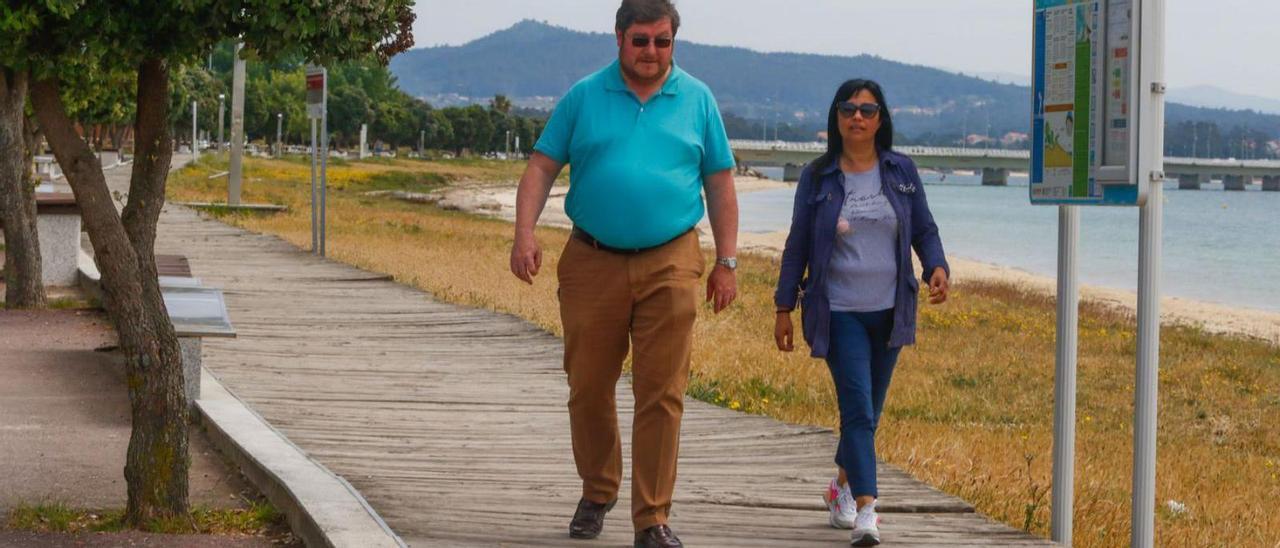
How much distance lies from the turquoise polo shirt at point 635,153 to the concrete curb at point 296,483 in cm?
128

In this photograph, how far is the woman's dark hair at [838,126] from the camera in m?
6.20

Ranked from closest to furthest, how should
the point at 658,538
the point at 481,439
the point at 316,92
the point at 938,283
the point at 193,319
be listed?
the point at 658,538, the point at 938,283, the point at 481,439, the point at 193,319, the point at 316,92

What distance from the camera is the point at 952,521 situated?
6.65m

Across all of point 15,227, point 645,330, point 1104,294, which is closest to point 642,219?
point 645,330

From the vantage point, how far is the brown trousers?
19.0ft

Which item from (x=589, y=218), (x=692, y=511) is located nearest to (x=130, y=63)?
(x=589, y=218)

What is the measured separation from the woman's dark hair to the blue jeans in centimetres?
56

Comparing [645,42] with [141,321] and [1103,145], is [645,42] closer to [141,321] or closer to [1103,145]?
[1103,145]

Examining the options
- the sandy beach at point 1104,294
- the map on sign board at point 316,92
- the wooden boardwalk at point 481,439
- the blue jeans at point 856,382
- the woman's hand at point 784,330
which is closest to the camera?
the blue jeans at point 856,382

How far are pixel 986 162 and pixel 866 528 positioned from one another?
130615mm

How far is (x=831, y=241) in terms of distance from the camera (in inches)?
242

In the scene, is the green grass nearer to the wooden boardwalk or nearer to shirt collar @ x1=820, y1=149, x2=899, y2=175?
the wooden boardwalk

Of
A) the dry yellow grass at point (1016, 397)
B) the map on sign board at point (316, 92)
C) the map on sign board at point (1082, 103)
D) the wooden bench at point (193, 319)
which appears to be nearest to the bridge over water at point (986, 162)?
the dry yellow grass at point (1016, 397)

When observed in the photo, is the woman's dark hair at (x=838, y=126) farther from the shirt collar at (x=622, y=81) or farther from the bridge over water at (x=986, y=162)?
the bridge over water at (x=986, y=162)
